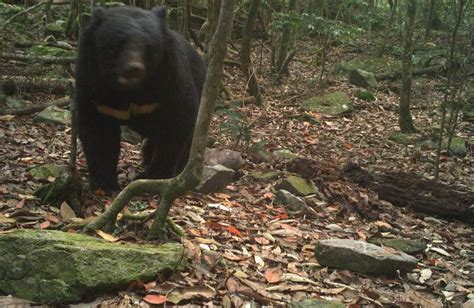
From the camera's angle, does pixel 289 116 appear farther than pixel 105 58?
Yes

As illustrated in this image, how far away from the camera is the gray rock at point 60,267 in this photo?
2.34 m

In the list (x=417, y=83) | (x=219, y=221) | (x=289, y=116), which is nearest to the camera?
(x=219, y=221)

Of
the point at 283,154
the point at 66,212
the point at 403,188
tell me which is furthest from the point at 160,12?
the point at 403,188

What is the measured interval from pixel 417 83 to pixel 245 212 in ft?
31.8

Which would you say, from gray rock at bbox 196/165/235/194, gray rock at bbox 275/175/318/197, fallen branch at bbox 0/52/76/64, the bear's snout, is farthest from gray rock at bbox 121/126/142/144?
the bear's snout

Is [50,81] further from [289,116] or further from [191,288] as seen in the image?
[191,288]

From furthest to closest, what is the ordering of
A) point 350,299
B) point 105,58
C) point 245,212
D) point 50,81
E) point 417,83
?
point 417,83, point 50,81, point 245,212, point 105,58, point 350,299

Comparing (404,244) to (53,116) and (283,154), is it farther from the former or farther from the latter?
(53,116)

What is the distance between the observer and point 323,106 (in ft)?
32.4

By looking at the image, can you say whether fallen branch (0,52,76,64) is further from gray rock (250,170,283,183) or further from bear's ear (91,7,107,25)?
bear's ear (91,7,107,25)

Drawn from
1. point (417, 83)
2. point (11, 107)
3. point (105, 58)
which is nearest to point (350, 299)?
point (105, 58)

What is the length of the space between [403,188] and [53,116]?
13.4 feet

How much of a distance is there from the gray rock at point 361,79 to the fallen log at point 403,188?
20.9 ft

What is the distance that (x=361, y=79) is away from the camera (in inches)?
482
